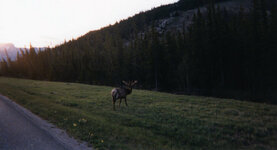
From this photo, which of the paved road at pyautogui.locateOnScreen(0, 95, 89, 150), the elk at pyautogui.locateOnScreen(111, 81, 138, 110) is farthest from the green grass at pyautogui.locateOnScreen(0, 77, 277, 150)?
the elk at pyautogui.locateOnScreen(111, 81, 138, 110)

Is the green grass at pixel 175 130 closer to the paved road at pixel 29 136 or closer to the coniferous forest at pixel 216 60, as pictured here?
the paved road at pixel 29 136

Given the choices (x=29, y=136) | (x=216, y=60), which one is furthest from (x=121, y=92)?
(x=216, y=60)

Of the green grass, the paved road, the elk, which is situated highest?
the elk

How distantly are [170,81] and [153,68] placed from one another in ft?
21.0

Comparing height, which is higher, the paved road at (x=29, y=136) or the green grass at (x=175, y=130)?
the paved road at (x=29, y=136)

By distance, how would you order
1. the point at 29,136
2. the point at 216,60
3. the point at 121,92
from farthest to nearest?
the point at 216,60
the point at 121,92
the point at 29,136

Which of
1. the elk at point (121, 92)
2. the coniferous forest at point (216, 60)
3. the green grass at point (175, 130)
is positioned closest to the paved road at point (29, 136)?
the green grass at point (175, 130)

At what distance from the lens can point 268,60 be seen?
3438 centimetres

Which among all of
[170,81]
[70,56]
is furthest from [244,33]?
[70,56]

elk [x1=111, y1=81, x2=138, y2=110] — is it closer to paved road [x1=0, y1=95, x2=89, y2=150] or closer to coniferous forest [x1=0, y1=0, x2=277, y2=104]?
paved road [x1=0, y1=95, x2=89, y2=150]

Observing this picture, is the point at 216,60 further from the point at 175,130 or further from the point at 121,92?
the point at 175,130

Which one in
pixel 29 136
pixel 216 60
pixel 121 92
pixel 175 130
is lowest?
pixel 175 130

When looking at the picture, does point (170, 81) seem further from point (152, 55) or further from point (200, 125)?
point (200, 125)

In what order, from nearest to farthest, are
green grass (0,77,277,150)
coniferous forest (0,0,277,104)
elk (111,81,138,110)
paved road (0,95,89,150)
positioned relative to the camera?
paved road (0,95,89,150)
green grass (0,77,277,150)
elk (111,81,138,110)
coniferous forest (0,0,277,104)
